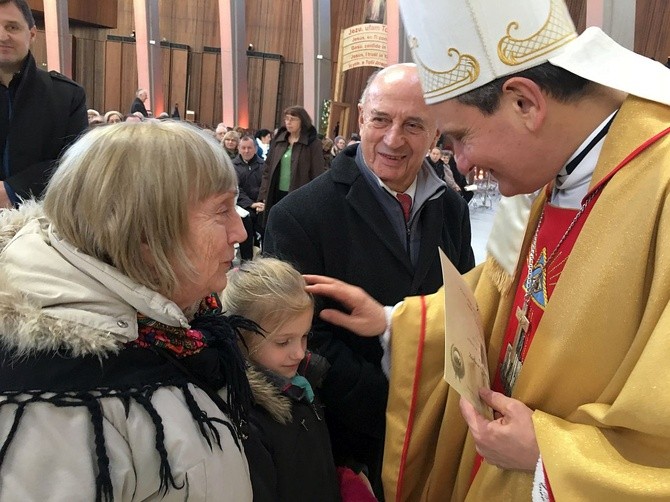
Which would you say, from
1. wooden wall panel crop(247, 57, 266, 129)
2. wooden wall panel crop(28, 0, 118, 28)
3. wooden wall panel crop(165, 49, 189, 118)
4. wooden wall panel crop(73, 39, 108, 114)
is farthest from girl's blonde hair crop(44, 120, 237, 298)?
wooden wall panel crop(28, 0, 118, 28)

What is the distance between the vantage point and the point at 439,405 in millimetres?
1662

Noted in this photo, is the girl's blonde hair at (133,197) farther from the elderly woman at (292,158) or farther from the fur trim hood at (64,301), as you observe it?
the elderly woman at (292,158)

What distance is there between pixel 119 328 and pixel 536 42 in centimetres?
101

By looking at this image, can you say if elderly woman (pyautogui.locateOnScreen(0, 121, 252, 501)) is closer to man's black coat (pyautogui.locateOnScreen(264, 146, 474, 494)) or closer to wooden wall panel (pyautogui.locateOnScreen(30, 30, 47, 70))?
man's black coat (pyautogui.locateOnScreen(264, 146, 474, 494))

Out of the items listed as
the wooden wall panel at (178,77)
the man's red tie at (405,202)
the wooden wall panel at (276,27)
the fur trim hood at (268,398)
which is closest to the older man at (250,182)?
the man's red tie at (405,202)

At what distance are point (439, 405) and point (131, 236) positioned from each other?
1.01m

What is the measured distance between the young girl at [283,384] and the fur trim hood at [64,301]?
1.49 ft

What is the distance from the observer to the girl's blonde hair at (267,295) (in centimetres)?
159

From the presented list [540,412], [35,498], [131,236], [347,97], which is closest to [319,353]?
[540,412]

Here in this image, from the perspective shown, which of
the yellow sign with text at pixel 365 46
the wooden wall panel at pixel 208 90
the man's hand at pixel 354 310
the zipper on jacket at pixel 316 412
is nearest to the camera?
the zipper on jacket at pixel 316 412

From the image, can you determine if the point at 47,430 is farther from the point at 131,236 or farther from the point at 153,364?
the point at 131,236

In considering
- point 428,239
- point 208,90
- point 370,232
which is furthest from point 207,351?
point 208,90

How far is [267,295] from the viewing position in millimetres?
1598

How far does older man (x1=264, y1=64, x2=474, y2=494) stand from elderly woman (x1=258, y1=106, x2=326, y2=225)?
13.2 feet
